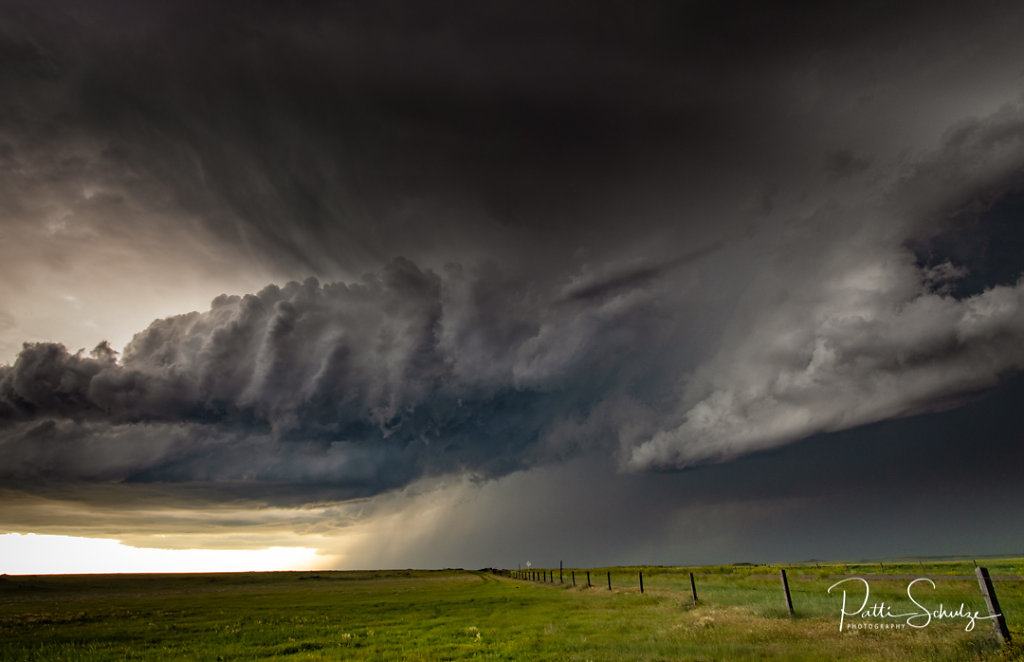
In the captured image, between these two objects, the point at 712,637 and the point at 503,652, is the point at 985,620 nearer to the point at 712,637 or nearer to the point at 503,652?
the point at 712,637

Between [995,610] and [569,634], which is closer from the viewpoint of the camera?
→ [995,610]

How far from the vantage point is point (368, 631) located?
26.6 metres

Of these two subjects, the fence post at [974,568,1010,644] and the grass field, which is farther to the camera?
the grass field

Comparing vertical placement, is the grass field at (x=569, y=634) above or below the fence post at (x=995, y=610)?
below

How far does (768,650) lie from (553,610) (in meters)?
19.8

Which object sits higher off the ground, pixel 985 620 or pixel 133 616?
pixel 985 620

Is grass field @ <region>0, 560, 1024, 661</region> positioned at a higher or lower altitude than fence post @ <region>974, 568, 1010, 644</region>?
lower

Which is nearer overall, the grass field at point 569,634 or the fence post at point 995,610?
the fence post at point 995,610

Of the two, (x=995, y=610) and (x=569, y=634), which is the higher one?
(x=995, y=610)

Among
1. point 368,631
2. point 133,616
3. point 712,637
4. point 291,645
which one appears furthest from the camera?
point 133,616

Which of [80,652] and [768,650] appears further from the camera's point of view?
[80,652]

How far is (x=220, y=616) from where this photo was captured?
A: 133 ft

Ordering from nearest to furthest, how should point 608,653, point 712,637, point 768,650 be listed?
point 768,650
point 608,653
point 712,637

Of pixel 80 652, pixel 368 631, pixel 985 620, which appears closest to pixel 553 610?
pixel 368 631
